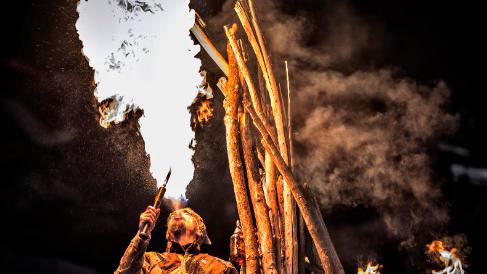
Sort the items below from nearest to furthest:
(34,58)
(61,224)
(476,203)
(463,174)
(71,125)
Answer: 1. (34,58)
2. (71,125)
3. (61,224)
4. (463,174)
5. (476,203)

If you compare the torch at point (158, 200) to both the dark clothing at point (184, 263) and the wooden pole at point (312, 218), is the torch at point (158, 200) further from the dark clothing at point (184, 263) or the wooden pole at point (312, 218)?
the wooden pole at point (312, 218)

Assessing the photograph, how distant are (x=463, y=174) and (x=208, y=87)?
12.0 meters

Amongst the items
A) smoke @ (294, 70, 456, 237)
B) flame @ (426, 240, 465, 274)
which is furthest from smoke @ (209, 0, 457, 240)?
flame @ (426, 240, 465, 274)

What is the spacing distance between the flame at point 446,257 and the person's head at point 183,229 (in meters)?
14.3

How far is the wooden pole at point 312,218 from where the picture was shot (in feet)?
8.66

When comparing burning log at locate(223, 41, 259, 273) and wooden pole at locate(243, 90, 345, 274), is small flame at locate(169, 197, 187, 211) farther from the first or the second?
wooden pole at locate(243, 90, 345, 274)

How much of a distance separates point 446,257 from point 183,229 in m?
16.0

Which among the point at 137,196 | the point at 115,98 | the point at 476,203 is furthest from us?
the point at 476,203

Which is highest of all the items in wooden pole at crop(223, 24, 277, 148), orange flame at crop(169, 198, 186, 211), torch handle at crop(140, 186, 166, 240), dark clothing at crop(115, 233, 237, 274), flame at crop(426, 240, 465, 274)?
flame at crop(426, 240, 465, 274)

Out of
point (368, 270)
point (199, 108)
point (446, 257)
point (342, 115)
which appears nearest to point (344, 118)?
point (342, 115)

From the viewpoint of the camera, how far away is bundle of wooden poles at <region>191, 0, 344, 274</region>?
2.75m

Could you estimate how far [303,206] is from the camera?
275 centimetres

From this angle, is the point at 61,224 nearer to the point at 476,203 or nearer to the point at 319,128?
the point at 319,128

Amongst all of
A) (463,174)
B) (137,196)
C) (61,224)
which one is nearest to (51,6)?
(137,196)
